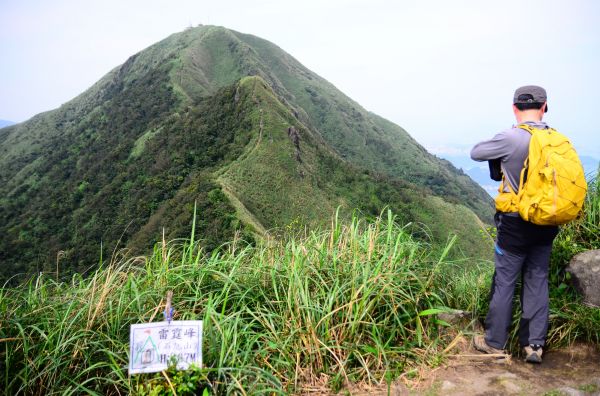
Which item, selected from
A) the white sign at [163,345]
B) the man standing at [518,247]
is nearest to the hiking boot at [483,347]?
the man standing at [518,247]

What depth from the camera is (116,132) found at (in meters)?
72.1

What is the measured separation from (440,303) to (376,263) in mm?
646

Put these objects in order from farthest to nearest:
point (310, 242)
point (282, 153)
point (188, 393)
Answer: point (282, 153)
point (310, 242)
point (188, 393)

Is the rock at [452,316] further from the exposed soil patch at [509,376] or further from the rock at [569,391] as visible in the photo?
the rock at [569,391]

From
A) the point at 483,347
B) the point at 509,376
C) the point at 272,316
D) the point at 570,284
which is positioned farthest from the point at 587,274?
the point at 272,316

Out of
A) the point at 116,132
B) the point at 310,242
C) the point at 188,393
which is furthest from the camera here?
the point at 116,132

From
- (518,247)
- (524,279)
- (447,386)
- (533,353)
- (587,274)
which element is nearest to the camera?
(447,386)

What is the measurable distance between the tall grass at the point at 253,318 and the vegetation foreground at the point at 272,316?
12 millimetres

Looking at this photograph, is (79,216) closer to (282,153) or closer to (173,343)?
(282,153)

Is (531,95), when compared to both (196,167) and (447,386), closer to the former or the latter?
(447,386)

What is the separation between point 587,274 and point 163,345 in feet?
11.3

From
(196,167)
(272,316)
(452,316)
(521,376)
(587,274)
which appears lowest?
(521,376)

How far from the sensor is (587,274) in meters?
3.52

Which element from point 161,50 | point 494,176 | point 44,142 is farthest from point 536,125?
point 161,50
